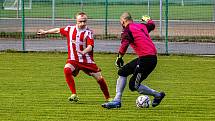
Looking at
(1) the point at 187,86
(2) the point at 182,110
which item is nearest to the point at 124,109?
(2) the point at 182,110

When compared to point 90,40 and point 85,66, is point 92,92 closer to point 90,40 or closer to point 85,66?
point 85,66

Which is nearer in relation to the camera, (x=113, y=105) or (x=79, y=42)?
(x=113, y=105)

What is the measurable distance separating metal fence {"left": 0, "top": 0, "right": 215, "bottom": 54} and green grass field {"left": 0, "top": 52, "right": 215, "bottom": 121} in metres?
4.43

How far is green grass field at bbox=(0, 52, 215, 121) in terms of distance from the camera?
38.5ft

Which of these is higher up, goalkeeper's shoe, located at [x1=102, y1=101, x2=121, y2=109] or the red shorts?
the red shorts

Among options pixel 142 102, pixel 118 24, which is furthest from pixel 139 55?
pixel 118 24

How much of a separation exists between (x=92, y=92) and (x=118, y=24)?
19.5 metres

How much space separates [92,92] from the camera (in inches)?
589

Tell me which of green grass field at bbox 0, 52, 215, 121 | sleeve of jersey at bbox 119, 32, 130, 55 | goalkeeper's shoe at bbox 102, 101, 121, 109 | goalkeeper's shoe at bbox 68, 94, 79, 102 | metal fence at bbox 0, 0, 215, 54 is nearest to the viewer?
green grass field at bbox 0, 52, 215, 121

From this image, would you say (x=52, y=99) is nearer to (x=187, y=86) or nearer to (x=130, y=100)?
(x=130, y=100)

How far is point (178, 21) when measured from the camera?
34.2 meters

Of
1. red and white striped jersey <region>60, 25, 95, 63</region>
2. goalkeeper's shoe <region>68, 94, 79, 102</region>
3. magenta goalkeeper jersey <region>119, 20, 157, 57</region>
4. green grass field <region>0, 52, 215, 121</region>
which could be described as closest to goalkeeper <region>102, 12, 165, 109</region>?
magenta goalkeeper jersey <region>119, 20, 157, 57</region>

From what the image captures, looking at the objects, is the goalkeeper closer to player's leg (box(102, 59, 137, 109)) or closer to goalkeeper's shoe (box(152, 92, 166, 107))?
player's leg (box(102, 59, 137, 109))

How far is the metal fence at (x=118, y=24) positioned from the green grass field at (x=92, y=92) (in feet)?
14.5
